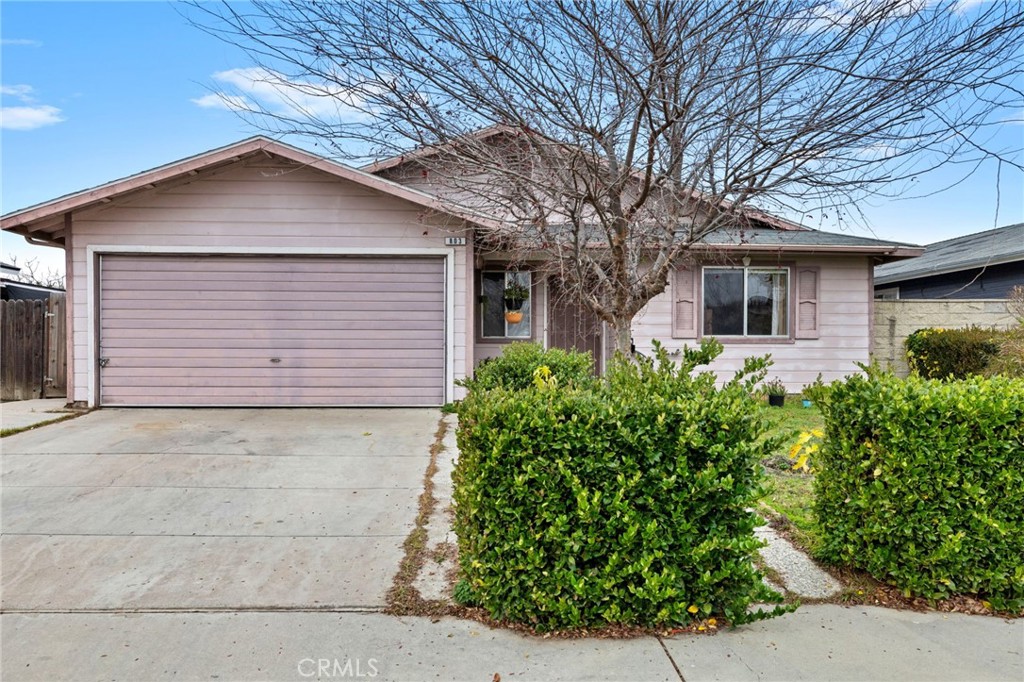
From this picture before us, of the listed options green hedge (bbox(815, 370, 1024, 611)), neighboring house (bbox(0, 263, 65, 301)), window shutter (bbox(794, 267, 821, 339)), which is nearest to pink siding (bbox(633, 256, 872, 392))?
window shutter (bbox(794, 267, 821, 339))

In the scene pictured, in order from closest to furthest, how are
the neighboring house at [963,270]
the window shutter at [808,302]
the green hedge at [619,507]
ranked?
the green hedge at [619,507] < the window shutter at [808,302] < the neighboring house at [963,270]

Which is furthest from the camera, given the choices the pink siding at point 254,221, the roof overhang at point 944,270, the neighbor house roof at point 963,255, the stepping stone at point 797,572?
the neighbor house roof at point 963,255

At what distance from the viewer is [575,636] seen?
2.81 meters

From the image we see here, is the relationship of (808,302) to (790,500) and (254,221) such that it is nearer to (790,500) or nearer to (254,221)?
(790,500)

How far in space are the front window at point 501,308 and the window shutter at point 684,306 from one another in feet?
8.44

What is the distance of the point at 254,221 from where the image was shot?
862cm

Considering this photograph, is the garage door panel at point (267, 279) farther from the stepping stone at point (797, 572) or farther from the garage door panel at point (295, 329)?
the stepping stone at point (797, 572)

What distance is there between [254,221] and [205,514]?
5.39m

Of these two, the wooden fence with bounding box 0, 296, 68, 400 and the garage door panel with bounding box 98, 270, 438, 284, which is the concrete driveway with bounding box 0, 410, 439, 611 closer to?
the garage door panel with bounding box 98, 270, 438, 284

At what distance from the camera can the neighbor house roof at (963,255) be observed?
12.1m

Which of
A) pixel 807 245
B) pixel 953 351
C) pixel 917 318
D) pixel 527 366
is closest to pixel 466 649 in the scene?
pixel 527 366

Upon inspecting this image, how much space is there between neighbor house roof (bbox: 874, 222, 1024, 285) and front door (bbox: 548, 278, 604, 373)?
7820mm

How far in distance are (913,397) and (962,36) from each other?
3.04 metres

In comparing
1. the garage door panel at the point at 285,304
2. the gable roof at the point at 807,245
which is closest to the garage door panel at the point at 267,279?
the garage door panel at the point at 285,304
